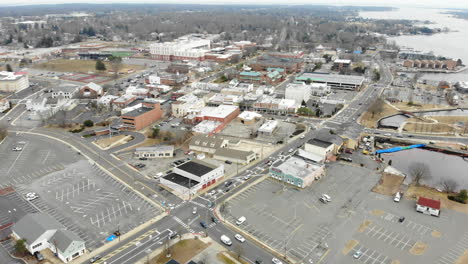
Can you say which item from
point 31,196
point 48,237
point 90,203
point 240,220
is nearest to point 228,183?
point 240,220

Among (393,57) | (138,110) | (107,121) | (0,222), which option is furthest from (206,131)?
(393,57)

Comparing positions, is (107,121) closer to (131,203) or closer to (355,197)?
(131,203)

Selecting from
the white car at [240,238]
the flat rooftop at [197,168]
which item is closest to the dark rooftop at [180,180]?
the flat rooftop at [197,168]

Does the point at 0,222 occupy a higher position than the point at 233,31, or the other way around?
the point at 233,31

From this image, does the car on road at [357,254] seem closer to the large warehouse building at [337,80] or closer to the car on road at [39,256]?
the car on road at [39,256]

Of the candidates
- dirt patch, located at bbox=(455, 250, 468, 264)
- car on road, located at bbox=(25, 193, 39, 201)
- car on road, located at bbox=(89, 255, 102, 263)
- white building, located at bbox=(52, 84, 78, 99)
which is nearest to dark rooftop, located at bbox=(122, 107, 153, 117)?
white building, located at bbox=(52, 84, 78, 99)

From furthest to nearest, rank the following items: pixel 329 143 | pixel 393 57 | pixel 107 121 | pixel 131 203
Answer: pixel 393 57
pixel 107 121
pixel 329 143
pixel 131 203
